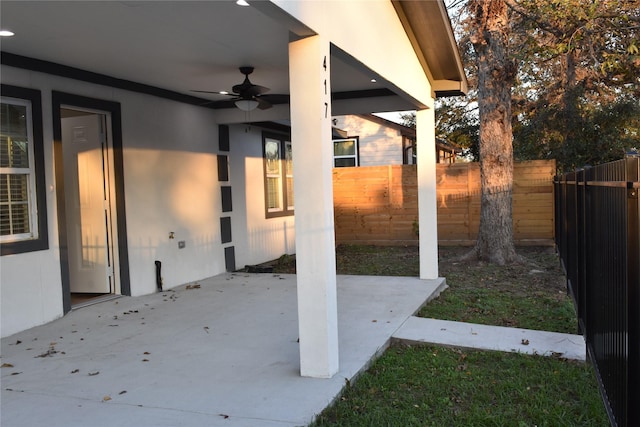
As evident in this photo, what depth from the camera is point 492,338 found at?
199 inches

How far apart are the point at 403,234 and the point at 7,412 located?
1012cm

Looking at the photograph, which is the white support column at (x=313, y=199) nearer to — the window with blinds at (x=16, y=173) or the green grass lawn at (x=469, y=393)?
the green grass lawn at (x=469, y=393)

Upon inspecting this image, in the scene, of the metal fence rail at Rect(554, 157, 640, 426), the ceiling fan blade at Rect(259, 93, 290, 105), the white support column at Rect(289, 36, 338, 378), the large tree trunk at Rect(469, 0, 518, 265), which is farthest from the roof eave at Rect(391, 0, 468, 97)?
the metal fence rail at Rect(554, 157, 640, 426)

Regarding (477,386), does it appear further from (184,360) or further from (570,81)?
(570,81)

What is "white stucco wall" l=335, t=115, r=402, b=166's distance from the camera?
1805 centimetres

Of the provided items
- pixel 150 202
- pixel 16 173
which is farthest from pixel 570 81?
pixel 16 173

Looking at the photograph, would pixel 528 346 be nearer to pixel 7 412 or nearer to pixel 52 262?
pixel 7 412

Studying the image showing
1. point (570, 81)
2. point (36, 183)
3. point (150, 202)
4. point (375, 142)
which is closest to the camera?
point (36, 183)

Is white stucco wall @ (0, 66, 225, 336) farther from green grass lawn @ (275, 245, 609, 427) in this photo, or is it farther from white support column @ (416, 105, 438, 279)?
green grass lawn @ (275, 245, 609, 427)

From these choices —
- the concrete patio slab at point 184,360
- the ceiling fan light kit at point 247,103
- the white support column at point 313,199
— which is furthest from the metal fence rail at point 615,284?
the ceiling fan light kit at point 247,103

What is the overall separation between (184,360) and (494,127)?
7286 mm

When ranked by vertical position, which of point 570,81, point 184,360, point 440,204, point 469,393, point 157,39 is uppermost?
point 570,81

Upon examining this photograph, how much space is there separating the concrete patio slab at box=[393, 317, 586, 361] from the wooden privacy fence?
670 cm

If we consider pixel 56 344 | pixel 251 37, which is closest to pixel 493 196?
pixel 251 37
